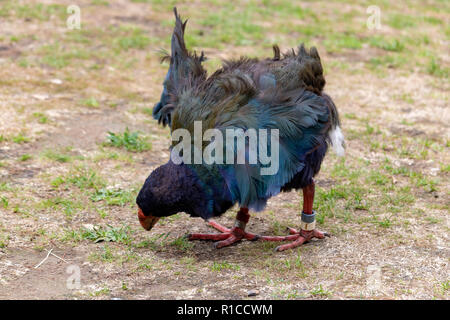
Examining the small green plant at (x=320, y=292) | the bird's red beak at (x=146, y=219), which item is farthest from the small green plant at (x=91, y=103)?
the small green plant at (x=320, y=292)

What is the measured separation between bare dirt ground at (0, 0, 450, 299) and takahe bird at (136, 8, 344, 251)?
58 centimetres

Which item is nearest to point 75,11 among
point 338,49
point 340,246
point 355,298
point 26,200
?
point 338,49

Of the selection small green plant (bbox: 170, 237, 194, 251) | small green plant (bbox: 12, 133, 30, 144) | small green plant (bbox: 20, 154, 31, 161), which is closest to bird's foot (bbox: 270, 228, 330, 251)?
small green plant (bbox: 170, 237, 194, 251)

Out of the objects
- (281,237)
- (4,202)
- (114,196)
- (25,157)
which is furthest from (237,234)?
(25,157)

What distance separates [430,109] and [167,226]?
4.36 metres

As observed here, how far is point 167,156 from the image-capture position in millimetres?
6922

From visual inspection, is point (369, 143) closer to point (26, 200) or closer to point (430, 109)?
point (430, 109)

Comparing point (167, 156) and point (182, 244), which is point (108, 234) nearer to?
point (182, 244)

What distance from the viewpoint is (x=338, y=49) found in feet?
34.1

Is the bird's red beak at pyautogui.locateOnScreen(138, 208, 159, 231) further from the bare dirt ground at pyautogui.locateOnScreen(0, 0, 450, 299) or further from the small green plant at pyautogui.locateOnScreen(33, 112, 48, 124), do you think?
the small green plant at pyautogui.locateOnScreen(33, 112, 48, 124)

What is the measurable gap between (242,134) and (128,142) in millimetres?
2819

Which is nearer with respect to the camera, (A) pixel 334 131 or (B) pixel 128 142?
(A) pixel 334 131

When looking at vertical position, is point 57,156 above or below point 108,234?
above

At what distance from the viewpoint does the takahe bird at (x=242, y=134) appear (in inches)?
175
